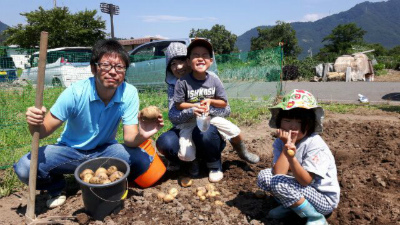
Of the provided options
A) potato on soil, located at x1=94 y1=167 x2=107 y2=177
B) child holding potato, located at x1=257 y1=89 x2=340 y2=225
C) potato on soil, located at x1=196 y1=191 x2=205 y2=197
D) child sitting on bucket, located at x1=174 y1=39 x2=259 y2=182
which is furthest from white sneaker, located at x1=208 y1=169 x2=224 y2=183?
potato on soil, located at x1=94 y1=167 x2=107 y2=177

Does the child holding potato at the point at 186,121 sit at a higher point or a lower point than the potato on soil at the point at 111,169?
higher

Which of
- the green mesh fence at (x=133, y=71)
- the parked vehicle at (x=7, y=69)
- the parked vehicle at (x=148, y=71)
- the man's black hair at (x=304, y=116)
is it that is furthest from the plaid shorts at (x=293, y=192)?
the parked vehicle at (x=7, y=69)

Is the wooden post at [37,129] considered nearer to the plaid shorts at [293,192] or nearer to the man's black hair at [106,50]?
the man's black hair at [106,50]

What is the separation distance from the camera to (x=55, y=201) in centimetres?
236

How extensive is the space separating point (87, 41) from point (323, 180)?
29.9 meters

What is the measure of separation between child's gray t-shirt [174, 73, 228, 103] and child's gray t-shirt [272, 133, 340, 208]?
1057 mm

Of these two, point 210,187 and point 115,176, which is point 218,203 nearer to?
point 210,187

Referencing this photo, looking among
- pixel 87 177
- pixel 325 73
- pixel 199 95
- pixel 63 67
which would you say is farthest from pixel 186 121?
pixel 325 73

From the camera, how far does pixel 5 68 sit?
20.1ft

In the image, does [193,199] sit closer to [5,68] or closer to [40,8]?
[5,68]

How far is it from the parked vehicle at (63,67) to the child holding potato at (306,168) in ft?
18.1

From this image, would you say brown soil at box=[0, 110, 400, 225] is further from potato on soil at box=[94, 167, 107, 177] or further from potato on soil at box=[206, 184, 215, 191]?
potato on soil at box=[94, 167, 107, 177]

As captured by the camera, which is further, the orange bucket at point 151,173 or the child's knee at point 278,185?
the orange bucket at point 151,173

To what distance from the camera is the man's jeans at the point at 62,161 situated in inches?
87.0
